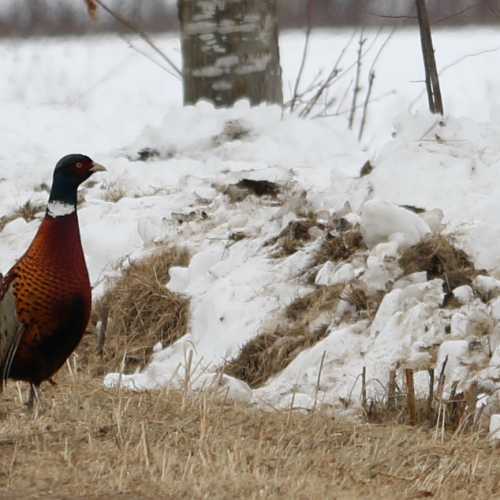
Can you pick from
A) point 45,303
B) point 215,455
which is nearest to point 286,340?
point 45,303

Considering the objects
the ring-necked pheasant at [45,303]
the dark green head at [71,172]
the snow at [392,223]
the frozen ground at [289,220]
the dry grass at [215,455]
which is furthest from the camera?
the snow at [392,223]

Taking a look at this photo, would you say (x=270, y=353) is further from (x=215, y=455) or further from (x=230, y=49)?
(x=230, y=49)

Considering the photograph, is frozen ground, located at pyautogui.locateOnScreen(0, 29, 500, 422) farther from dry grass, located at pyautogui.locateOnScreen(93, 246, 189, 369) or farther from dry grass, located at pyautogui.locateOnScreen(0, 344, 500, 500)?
dry grass, located at pyautogui.locateOnScreen(0, 344, 500, 500)

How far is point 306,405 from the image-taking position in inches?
229

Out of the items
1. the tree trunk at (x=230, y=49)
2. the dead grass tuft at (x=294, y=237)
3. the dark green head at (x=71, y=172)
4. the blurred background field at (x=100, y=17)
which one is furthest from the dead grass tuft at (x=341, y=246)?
the blurred background field at (x=100, y=17)

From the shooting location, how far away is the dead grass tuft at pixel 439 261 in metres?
6.46

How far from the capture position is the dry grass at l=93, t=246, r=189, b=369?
7.24 m

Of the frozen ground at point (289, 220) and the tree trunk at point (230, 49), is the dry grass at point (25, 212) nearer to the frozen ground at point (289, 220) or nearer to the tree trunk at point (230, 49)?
the frozen ground at point (289, 220)

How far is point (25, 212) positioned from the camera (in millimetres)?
8820

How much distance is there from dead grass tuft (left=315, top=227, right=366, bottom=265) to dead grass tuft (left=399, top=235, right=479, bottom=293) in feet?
1.20

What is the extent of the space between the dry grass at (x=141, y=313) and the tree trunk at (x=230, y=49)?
2452 millimetres

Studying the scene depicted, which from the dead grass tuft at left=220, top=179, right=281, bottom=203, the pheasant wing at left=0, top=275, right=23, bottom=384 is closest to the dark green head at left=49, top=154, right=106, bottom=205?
the pheasant wing at left=0, top=275, right=23, bottom=384

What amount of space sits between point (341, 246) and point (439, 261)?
0.61m

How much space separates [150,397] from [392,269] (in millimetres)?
1553
